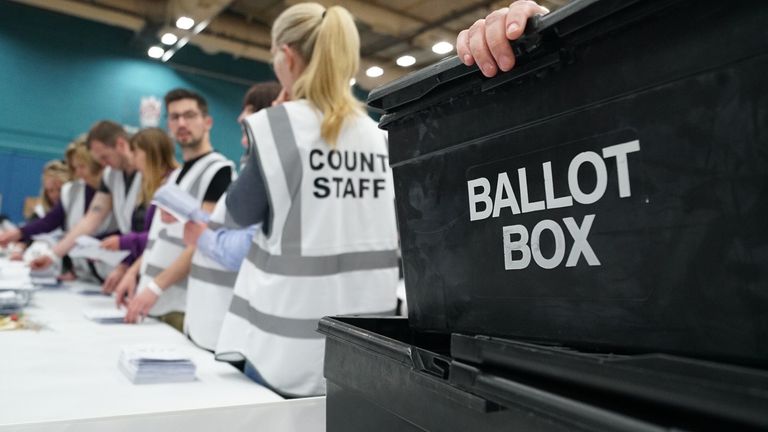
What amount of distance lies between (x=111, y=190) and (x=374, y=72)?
15.9 ft

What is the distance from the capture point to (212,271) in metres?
1.58

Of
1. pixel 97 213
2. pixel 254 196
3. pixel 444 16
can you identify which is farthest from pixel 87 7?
pixel 254 196

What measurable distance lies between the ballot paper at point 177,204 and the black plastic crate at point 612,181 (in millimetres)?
974

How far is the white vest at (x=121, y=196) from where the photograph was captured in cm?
286

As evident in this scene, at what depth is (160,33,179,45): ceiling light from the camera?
6.66 metres

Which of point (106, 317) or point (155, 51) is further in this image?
point (155, 51)

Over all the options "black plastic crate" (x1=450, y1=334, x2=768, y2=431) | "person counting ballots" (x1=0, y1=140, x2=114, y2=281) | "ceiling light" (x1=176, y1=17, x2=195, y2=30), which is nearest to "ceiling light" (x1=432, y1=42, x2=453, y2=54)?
"ceiling light" (x1=176, y1=17, x2=195, y2=30)

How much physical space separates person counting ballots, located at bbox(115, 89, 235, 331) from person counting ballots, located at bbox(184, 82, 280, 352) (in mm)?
253

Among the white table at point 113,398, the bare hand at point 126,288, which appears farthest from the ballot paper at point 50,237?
the white table at point 113,398

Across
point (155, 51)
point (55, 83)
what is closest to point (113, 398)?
point (155, 51)

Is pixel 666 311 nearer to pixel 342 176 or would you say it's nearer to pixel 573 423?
pixel 573 423

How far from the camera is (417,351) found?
1.63ft

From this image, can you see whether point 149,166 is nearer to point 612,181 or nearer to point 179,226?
point 179,226

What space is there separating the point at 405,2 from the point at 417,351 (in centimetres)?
578
